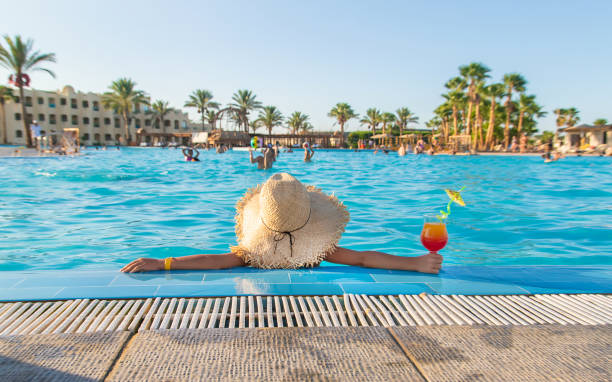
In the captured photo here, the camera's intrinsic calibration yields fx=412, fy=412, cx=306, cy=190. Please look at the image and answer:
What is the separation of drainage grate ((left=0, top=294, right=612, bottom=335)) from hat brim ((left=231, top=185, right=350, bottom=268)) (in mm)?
625

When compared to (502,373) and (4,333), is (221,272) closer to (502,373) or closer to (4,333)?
(4,333)

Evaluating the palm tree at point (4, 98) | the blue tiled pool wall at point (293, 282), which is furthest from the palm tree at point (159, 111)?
the blue tiled pool wall at point (293, 282)

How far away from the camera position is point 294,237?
9.43 feet

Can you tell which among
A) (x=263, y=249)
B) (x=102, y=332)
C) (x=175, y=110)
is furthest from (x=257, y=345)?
(x=175, y=110)

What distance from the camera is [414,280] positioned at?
273 centimetres

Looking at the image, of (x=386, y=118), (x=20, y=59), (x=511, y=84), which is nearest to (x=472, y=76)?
(x=511, y=84)

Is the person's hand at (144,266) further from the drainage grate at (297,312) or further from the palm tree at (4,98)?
the palm tree at (4,98)

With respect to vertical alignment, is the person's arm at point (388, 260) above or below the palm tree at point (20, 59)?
below

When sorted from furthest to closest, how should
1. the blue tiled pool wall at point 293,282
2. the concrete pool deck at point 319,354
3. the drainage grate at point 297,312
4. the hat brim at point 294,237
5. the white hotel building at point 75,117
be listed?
1. the white hotel building at point 75,117
2. the hat brim at point 294,237
3. the blue tiled pool wall at point 293,282
4. the drainage grate at point 297,312
5. the concrete pool deck at point 319,354

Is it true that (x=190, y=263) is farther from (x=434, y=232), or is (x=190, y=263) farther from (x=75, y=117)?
(x=75, y=117)

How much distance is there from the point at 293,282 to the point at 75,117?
63616 mm

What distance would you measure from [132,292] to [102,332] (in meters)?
0.66

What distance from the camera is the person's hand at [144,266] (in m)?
2.88

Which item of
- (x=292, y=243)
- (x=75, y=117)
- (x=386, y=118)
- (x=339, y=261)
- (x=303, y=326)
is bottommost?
(x=339, y=261)
